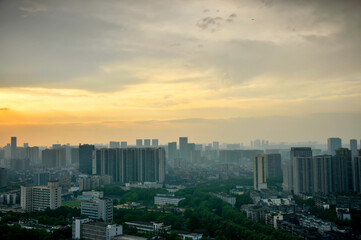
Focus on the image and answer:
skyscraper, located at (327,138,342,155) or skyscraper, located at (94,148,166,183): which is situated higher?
skyscraper, located at (327,138,342,155)

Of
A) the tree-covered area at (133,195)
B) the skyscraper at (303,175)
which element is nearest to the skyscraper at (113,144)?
the tree-covered area at (133,195)

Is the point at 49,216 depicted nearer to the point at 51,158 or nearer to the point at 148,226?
the point at 148,226

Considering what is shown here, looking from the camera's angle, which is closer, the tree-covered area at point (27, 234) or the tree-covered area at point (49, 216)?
the tree-covered area at point (27, 234)

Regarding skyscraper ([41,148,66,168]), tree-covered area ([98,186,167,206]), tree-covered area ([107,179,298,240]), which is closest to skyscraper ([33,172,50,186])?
tree-covered area ([98,186,167,206])

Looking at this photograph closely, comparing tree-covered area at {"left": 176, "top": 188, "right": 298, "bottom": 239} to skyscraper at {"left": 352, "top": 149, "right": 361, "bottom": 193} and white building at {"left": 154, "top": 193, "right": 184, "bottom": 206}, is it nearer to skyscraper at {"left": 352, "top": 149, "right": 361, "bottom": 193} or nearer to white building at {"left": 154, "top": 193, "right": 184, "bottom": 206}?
white building at {"left": 154, "top": 193, "right": 184, "bottom": 206}

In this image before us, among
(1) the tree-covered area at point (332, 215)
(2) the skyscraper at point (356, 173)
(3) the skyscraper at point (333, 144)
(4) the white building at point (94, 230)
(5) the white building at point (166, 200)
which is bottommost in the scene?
(5) the white building at point (166, 200)

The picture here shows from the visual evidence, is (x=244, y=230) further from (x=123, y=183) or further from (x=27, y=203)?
(x=123, y=183)

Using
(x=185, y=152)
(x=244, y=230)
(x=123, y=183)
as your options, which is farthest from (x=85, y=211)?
(x=185, y=152)

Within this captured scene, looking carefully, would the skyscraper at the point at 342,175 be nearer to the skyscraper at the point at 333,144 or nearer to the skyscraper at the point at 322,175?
the skyscraper at the point at 322,175

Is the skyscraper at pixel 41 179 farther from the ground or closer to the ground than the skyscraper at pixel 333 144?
closer to the ground
